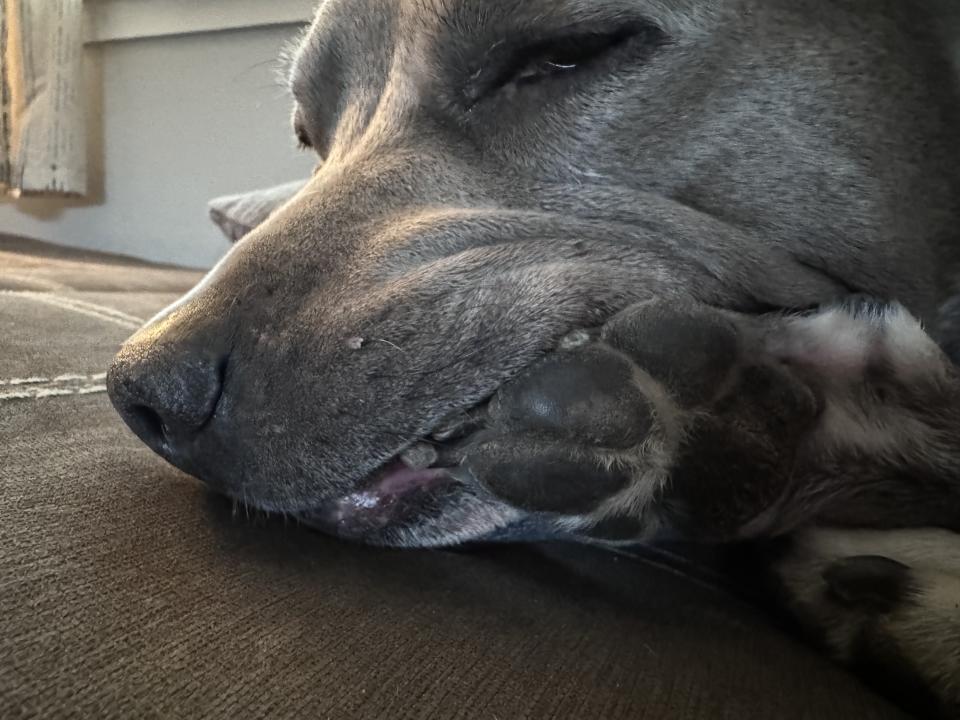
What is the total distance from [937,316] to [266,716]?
0.79 meters

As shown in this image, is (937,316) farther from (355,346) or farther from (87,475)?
(87,475)

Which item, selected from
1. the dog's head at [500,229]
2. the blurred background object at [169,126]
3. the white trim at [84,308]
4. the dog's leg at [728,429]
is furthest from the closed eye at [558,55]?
the blurred background object at [169,126]

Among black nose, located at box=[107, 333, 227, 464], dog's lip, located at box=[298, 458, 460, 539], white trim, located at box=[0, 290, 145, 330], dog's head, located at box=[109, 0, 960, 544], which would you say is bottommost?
white trim, located at box=[0, 290, 145, 330]

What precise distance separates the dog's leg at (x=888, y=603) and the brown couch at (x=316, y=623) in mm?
27

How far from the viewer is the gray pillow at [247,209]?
194 cm

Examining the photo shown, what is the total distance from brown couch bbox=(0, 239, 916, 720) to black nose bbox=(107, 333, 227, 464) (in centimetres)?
4

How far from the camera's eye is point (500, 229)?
0.88m

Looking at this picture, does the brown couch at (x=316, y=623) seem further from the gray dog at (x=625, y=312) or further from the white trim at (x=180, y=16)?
the white trim at (x=180, y=16)

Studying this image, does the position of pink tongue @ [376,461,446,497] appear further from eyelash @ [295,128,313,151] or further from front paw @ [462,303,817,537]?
eyelash @ [295,128,313,151]

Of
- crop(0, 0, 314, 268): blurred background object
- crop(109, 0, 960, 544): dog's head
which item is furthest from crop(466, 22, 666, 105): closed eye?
crop(0, 0, 314, 268): blurred background object

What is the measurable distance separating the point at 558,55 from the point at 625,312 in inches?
15.0

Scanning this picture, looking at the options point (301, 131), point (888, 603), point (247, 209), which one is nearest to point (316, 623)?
point (888, 603)

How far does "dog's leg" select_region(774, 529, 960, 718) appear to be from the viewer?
0.59 metres

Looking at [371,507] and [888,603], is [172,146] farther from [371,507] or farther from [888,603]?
[888,603]
